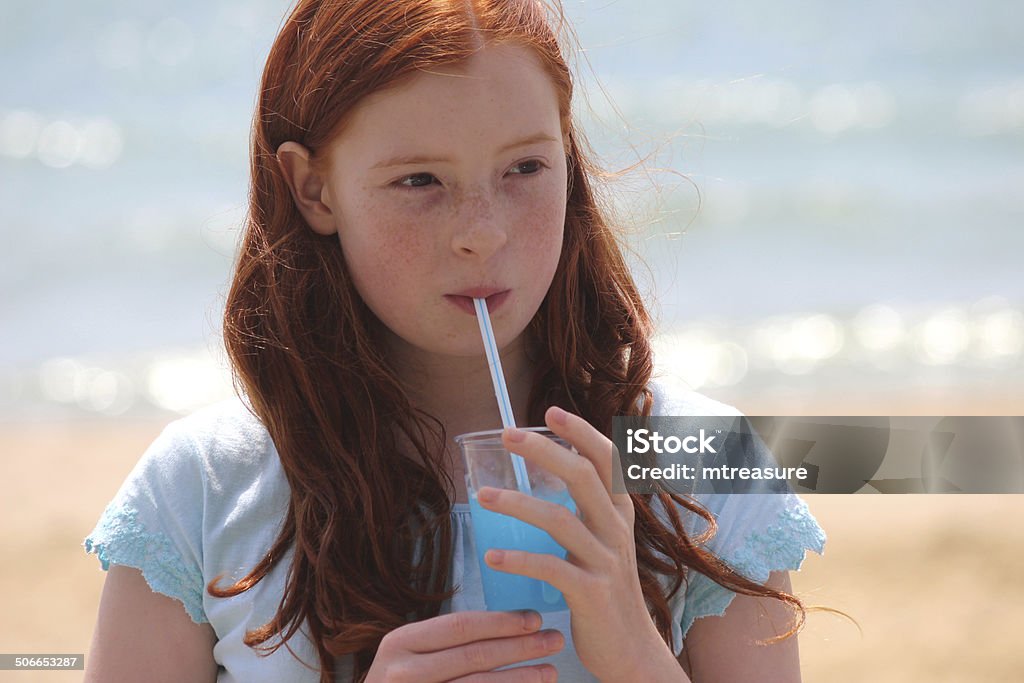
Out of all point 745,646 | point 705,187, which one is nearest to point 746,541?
point 745,646

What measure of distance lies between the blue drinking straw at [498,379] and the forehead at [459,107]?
272mm

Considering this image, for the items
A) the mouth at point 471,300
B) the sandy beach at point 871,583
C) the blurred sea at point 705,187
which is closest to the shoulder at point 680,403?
the mouth at point 471,300

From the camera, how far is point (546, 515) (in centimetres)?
147

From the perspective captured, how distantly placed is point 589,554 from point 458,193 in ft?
2.13

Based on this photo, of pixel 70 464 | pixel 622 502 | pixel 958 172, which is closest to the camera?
pixel 622 502

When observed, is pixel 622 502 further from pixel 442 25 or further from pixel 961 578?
pixel 961 578

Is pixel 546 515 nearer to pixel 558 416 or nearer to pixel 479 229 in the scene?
pixel 558 416

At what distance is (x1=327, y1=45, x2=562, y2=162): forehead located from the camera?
1849 mm

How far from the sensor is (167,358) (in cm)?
1020

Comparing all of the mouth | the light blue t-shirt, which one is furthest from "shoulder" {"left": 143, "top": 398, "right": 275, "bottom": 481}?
the mouth

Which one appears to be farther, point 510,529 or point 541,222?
point 541,222

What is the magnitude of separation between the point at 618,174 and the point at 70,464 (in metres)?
6.57

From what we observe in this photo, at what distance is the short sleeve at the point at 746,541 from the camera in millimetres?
1999

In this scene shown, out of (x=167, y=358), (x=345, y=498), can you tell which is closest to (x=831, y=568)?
(x=345, y=498)
